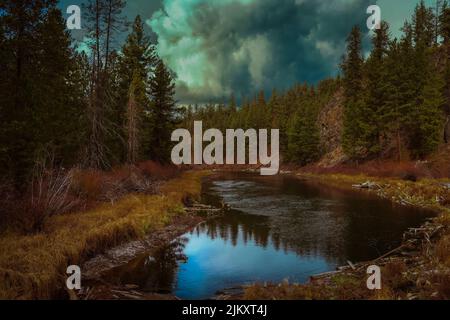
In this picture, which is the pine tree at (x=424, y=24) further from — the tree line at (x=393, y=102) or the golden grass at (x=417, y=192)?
the golden grass at (x=417, y=192)

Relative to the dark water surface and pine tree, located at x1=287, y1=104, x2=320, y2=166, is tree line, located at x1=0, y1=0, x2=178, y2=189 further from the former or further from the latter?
pine tree, located at x1=287, y1=104, x2=320, y2=166

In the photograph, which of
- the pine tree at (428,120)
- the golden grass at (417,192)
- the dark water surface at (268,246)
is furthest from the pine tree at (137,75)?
the pine tree at (428,120)

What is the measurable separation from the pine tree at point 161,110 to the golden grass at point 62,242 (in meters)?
17.1

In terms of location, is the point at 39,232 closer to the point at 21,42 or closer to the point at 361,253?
the point at 21,42

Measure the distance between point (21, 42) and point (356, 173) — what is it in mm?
37816

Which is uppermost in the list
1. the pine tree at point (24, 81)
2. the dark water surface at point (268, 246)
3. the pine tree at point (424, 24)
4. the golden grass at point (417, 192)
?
the pine tree at point (424, 24)

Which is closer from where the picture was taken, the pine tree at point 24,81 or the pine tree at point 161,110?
the pine tree at point 24,81

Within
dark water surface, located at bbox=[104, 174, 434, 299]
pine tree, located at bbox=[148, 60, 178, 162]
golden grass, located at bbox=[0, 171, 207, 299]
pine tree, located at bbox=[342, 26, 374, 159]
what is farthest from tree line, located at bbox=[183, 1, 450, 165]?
golden grass, located at bbox=[0, 171, 207, 299]

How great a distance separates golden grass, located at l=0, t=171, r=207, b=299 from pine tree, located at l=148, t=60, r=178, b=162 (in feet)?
56.0

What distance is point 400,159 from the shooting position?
38.1m

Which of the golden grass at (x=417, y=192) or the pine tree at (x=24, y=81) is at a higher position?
the pine tree at (x=24, y=81)

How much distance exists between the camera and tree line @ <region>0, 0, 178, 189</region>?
13.3 metres

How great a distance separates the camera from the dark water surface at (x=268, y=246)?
10.1 m

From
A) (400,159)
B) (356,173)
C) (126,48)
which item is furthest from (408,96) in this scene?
(126,48)
